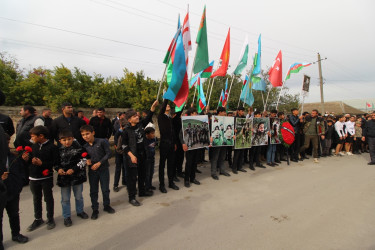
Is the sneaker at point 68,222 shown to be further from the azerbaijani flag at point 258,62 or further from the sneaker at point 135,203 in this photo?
the azerbaijani flag at point 258,62

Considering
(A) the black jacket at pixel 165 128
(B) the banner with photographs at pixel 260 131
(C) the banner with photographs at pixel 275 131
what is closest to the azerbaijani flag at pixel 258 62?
(C) the banner with photographs at pixel 275 131

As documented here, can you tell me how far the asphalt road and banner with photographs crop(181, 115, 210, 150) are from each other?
1.03 meters

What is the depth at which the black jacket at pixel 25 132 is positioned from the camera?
4270 millimetres

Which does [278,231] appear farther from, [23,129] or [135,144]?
[23,129]

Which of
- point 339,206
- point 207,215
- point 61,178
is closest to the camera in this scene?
point 61,178

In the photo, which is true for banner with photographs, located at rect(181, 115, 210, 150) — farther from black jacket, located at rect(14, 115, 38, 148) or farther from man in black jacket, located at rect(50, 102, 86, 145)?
black jacket, located at rect(14, 115, 38, 148)

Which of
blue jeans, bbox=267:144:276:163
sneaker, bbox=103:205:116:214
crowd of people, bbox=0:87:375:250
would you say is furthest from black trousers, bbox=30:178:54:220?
blue jeans, bbox=267:144:276:163

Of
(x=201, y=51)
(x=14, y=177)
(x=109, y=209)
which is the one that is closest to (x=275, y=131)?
(x=201, y=51)

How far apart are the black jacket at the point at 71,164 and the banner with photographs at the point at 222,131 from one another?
3336 mm

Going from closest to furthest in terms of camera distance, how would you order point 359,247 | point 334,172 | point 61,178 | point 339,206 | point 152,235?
point 359,247, point 152,235, point 61,178, point 339,206, point 334,172

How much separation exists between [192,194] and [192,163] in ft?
2.98

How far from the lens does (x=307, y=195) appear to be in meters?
4.44

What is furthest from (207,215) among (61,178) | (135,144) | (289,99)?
(289,99)

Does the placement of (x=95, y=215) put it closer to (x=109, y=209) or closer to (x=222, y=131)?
(x=109, y=209)
